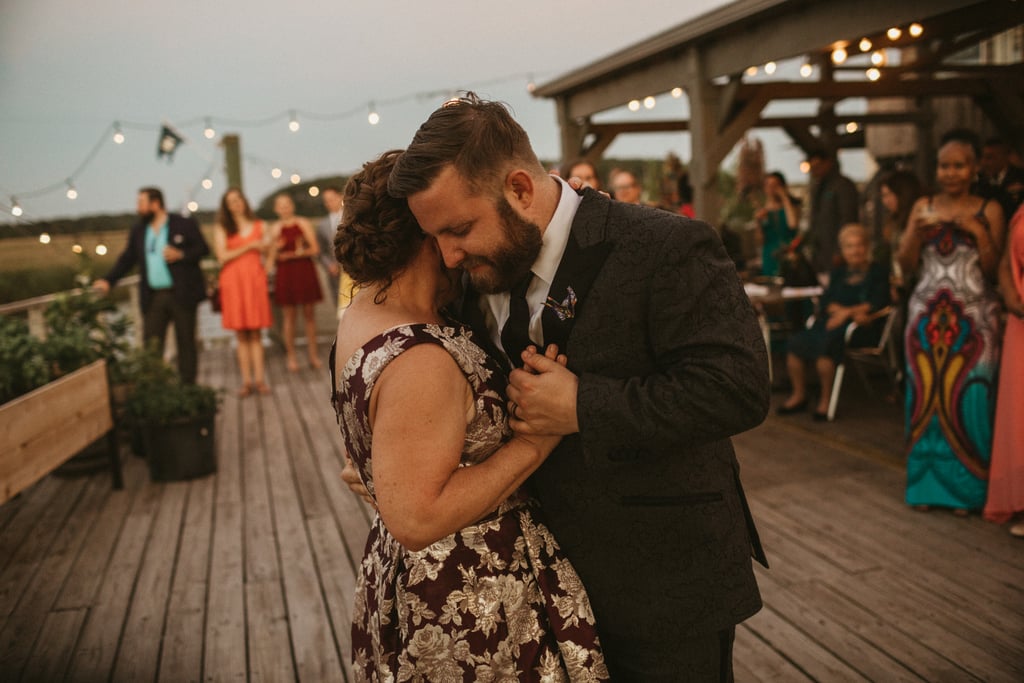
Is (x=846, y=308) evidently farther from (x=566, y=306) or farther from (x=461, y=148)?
(x=461, y=148)

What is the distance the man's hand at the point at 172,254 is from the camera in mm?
5988

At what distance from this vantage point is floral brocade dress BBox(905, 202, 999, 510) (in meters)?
3.60

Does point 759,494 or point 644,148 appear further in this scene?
point 644,148

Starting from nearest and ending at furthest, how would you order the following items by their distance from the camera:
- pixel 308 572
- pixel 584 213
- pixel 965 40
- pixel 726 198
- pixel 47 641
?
pixel 584 213
pixel 47 641
pixel 308 572
pixel 965 40
pixel 726 198

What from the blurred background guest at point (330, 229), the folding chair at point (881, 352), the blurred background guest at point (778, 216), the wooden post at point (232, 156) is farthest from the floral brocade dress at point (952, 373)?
the wooden post at point (232, 156)

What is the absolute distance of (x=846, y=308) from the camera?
5461 mm

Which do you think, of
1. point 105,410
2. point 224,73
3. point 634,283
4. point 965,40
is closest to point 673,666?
point 634,283

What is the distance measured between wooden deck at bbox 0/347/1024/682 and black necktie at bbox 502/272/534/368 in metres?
1.61

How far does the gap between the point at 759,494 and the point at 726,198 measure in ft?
39.4

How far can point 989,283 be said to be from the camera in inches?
142

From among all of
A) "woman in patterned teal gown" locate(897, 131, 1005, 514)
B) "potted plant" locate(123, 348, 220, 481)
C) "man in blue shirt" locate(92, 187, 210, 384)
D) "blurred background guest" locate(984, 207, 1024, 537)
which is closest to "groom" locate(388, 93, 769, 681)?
"blurred background guest" locate(984, 207, 1024, 537)

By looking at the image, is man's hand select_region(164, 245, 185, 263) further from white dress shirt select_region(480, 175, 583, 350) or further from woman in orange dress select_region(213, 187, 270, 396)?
white dress shirt select_region(480, 175, 583, 350)

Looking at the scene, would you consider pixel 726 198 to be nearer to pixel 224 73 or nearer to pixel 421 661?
pixel 224 73

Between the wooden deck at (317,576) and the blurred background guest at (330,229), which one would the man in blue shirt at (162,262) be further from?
the wooden deck at (317,576)
